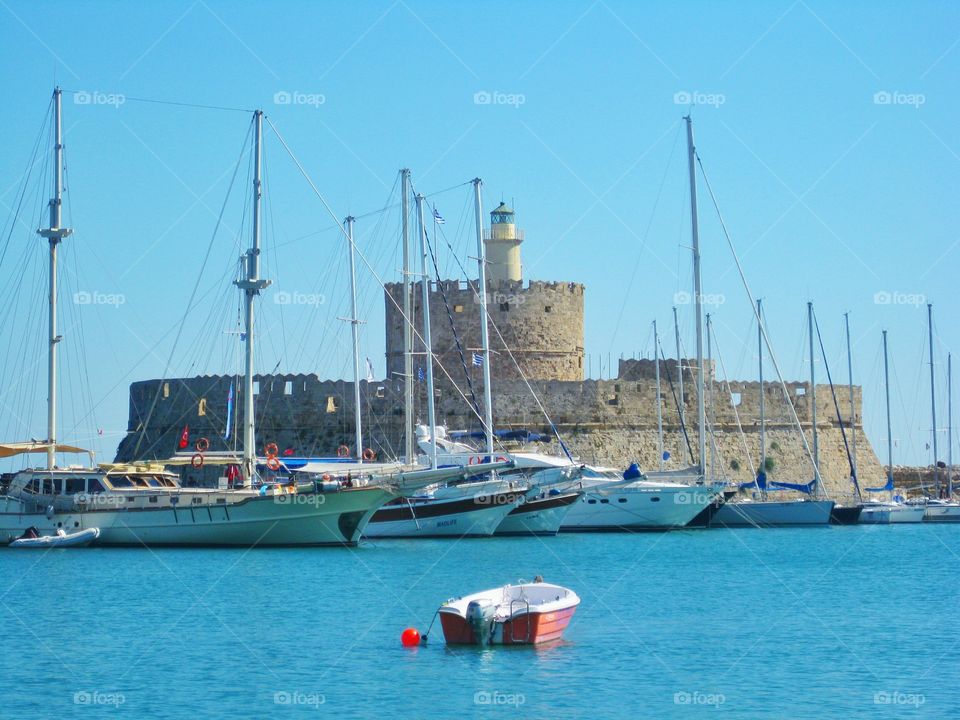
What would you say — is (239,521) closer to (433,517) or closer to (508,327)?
(433,517)

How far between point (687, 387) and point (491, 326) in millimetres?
4925

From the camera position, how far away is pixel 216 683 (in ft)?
48.1

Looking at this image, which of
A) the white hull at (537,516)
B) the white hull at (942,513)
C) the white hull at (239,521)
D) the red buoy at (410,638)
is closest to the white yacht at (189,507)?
the white hull at (239,521)

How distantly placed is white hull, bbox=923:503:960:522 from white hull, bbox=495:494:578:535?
12570 mm

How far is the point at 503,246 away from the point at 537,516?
36.1ft

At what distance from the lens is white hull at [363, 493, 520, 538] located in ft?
94.8

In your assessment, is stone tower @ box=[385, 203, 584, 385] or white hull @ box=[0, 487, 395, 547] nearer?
white hull @ box=[0, 487, 395, 547]

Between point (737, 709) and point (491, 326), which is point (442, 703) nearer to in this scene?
point (737, 709)

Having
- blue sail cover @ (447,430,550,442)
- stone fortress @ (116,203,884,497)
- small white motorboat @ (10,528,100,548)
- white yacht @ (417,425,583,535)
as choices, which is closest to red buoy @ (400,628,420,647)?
small white motorboat @ (10,528,100,548)

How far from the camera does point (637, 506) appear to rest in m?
33.0

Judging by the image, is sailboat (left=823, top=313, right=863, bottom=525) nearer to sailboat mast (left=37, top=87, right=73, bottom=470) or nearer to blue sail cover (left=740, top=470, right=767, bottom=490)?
blue sail cover (left=740, top=470, right=767, bottom=490)

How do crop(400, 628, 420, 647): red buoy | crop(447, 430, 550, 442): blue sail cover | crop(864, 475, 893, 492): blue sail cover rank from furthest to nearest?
crop(864, 475, 893, 492): blue sail cover
crop(447, 430, 550, 442): blue sail cover
crop(400, 628, 420, 647): red buoy

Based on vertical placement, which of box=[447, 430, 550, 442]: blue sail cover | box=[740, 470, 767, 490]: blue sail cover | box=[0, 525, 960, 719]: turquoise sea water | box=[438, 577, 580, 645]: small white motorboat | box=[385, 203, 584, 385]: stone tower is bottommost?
box=[0, 525, 960, 719]: turquoise sea water

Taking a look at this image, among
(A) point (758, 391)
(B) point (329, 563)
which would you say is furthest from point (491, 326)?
(B) point (329, 563)
